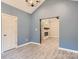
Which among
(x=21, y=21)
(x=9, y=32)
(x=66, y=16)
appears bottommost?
(x=9, y=32)

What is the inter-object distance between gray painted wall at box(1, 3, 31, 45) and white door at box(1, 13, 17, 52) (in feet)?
1.00

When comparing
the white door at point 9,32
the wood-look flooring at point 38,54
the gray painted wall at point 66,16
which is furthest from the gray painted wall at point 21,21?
the gray painted wall at point 66,16

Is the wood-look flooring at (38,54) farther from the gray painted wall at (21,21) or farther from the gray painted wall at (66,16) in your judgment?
the gray painted wall at (21,21)

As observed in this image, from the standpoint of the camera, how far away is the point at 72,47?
14.0 ft

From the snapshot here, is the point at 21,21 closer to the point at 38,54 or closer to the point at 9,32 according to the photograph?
the point at 9,32

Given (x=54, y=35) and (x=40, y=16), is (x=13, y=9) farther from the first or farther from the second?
(x=54, y=35)

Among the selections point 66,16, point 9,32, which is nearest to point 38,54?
point 9,32

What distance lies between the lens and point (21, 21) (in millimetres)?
5379

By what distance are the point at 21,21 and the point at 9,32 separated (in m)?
Result: 1.29

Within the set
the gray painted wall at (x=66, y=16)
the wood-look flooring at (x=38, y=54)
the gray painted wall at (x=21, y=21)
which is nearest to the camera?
the wood-look flooring at (x=38, y=54)

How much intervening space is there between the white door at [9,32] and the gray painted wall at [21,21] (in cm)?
31

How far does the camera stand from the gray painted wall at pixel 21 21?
4314mm

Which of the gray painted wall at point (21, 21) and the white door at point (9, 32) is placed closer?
the white door at point (9, 32)

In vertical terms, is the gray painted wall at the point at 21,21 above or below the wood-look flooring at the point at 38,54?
above
